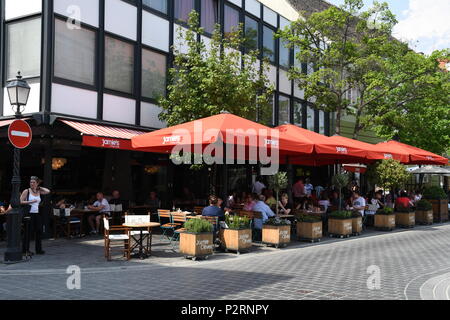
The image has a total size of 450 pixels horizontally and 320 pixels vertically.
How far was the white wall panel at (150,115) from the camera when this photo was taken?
15609mm

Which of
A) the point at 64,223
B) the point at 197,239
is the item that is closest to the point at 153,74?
the point at 64,223

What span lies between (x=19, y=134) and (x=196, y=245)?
4337mm

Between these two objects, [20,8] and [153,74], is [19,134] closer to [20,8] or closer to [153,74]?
[20,8]

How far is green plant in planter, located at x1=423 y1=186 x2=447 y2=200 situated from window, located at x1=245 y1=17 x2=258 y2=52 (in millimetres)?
10388

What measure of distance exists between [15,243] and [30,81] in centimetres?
529

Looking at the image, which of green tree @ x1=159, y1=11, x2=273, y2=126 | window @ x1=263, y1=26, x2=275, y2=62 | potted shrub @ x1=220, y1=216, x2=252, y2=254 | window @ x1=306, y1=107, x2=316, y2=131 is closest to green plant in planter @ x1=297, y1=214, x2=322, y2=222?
potted shrub @ x1=220, y1=216, x2=252, y2=254

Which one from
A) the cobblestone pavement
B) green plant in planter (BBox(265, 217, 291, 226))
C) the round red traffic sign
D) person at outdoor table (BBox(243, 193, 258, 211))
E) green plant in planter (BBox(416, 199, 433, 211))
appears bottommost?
the cobblestone pavement

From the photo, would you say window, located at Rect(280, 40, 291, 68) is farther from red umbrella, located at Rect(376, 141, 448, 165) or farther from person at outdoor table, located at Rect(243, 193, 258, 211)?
person at outdoor table, located at Rect(243, 193, 258, 211)

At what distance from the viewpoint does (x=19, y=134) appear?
942cm

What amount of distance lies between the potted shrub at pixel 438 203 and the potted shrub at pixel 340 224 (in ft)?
26.5

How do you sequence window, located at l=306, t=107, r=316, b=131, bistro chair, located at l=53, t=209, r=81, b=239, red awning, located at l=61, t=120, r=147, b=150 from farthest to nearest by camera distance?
1. window, located at l=306, t=107, r=316, b=131
2. bistro chair, located at l=53, t=209, r=81, b=239
3. red awning, located at l=61, t=120, r=147, b=150

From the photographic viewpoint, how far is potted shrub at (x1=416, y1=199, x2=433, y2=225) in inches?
721

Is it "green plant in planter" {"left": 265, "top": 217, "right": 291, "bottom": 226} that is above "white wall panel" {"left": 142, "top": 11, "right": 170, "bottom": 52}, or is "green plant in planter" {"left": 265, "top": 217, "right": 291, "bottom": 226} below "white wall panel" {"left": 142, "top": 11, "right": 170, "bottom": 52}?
below
